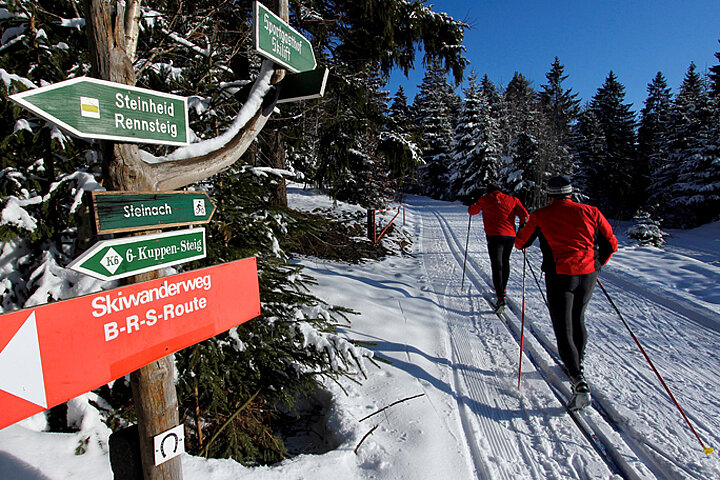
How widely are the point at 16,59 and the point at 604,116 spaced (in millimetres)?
45581

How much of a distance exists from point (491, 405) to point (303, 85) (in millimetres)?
3173

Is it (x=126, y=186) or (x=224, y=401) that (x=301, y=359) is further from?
(x=126, y=186)

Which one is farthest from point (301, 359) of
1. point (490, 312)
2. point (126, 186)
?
point (490, 312)

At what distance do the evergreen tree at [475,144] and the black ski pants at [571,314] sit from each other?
3138 centimetres

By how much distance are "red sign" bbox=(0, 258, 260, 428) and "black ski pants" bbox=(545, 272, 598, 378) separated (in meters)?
3.02

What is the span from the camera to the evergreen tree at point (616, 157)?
34875mm

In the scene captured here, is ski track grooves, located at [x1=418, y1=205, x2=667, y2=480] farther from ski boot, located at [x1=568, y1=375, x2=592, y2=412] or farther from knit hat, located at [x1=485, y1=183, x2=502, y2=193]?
knit hat, located at [x1=485, y1=183, x2=502, y2=193]

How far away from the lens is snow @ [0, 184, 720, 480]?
2.47m

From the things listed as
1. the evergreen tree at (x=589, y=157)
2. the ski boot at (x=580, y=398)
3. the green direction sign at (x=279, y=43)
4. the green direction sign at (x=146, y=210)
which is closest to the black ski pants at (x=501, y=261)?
the ski boot at (x=580, y=398)

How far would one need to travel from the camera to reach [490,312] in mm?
5703

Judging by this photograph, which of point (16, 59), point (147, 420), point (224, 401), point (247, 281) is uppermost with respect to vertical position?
point (16, 59)

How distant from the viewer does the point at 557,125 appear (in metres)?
32.6

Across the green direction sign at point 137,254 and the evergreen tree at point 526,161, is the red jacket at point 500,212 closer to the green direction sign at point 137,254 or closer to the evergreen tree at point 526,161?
the green direction sign at point 137,254

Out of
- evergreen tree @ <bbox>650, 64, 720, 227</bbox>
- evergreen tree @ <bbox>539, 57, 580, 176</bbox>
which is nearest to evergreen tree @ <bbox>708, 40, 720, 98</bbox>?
evergreen tree @ <bbox>650, 64, 720, 227</bbox>
